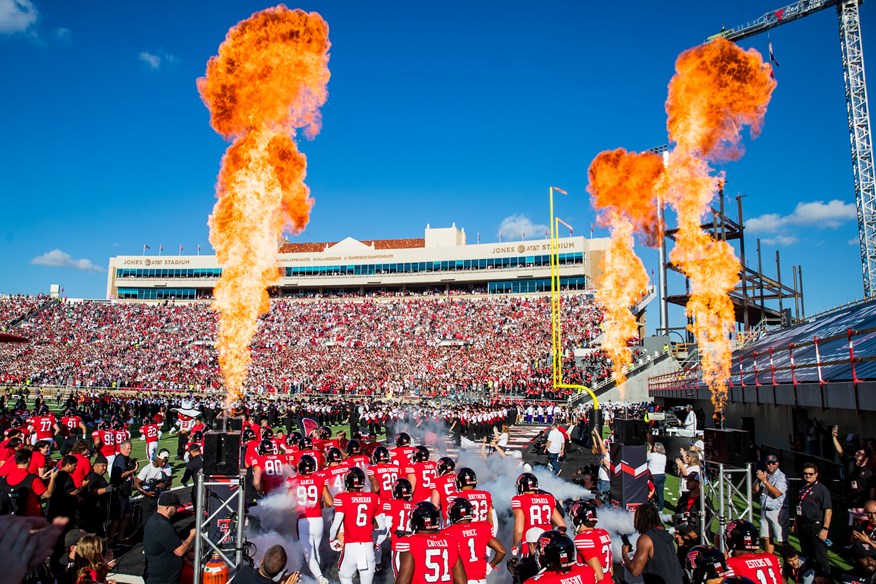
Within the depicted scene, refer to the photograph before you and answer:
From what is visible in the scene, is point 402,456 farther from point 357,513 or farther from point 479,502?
point 479,502

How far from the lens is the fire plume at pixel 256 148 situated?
1606cm

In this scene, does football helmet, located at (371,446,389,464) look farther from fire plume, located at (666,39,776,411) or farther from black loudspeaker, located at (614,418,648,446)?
fire plume, located at (666,39,776,411)

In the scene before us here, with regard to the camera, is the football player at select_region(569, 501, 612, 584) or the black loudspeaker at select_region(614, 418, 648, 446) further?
the black loudspeaker at select_region(614, 418, 648, 446)

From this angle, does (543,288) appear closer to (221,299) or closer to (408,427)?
(408,427)

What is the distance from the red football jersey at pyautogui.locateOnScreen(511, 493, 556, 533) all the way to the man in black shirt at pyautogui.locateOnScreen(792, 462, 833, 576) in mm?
3400

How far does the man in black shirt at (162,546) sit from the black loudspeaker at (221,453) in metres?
1.22

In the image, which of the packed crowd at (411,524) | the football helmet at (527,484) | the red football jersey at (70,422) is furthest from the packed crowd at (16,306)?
the football helmet at (527,484)

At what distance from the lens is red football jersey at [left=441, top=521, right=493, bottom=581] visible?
5.82 metres

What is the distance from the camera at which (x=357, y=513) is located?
727 centimetres

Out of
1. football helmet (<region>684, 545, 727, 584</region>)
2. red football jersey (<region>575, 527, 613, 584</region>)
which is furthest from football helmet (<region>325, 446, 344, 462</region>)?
football helmet (<region>684, 545, 727, 584</region>)

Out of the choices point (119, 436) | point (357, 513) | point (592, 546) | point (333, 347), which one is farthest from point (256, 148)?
point (333, 347)

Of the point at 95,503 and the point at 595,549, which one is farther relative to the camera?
the point at 95,503

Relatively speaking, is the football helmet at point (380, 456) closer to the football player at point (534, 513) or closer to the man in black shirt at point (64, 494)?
the football player at point (534, 513)

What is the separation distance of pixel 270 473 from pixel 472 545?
5.01 metres
